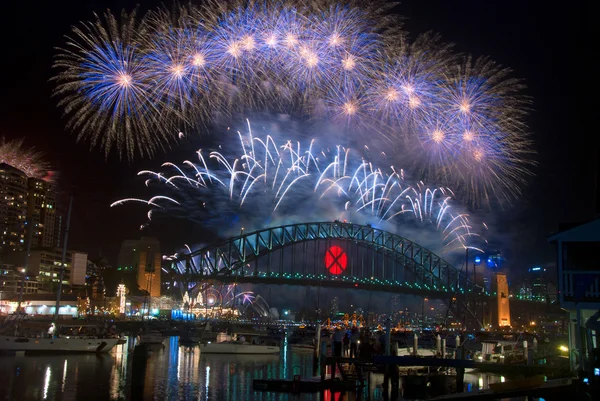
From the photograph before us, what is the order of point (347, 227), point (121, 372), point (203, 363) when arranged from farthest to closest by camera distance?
point (347, 227) → point (203, 363) → point (121, 372)

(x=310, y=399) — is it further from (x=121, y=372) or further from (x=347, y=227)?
(x=347, y=227)

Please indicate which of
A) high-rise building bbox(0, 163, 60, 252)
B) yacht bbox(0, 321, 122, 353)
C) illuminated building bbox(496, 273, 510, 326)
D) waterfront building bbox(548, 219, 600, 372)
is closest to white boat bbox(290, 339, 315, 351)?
yacht bbox(0, 321, 122, 353)

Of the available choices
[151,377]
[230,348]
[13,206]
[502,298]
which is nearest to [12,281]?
[13,206]

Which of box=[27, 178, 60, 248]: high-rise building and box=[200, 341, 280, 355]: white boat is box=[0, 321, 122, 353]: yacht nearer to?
box=[200, 341, 280, 355]: white boat

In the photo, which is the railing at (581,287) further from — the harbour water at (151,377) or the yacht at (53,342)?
the yacht at (53,342)

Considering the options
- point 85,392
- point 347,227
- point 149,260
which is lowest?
point 85,392

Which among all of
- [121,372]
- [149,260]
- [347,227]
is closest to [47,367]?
[121,372]

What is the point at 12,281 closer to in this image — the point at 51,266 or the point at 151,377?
the point at 51,266

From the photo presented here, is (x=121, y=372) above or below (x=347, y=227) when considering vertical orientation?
below
